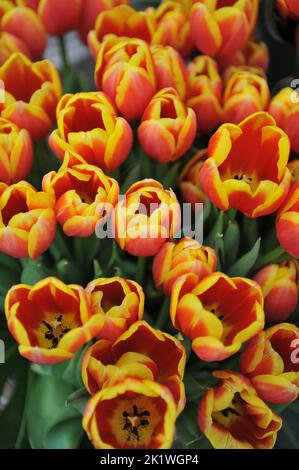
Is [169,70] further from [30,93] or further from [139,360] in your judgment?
[139,360]

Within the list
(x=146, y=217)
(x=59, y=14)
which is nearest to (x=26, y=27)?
(x=59, y=14)

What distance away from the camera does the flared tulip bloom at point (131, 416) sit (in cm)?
42

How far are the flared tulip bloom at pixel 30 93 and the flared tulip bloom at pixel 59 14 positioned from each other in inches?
2.3

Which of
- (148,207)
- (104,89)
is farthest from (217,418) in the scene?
(104,89)

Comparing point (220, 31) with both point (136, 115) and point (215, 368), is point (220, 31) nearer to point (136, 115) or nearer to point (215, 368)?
point (136, 115)

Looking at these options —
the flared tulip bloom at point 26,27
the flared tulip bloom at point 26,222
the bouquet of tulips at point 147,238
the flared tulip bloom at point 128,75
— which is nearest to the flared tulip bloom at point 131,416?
the bouquet of tulips at point 147,238

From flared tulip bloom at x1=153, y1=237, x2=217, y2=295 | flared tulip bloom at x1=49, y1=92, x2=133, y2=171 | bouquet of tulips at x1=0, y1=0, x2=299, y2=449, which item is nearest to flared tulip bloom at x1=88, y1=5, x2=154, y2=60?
bouquet of tulips at x1=0, y1=0, x2=299, y2=449

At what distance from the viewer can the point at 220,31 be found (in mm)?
585

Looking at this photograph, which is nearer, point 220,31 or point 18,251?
point 18,251

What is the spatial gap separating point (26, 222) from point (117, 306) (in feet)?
0.28

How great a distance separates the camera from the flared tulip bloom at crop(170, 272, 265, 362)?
1.46 ft

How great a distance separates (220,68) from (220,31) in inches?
2.9

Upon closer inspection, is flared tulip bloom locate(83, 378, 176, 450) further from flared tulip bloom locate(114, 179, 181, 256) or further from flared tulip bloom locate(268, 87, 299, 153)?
flared tulip bloom locate(268, 87, 299, 153)

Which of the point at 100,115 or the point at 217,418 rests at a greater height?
the point at 100,115
